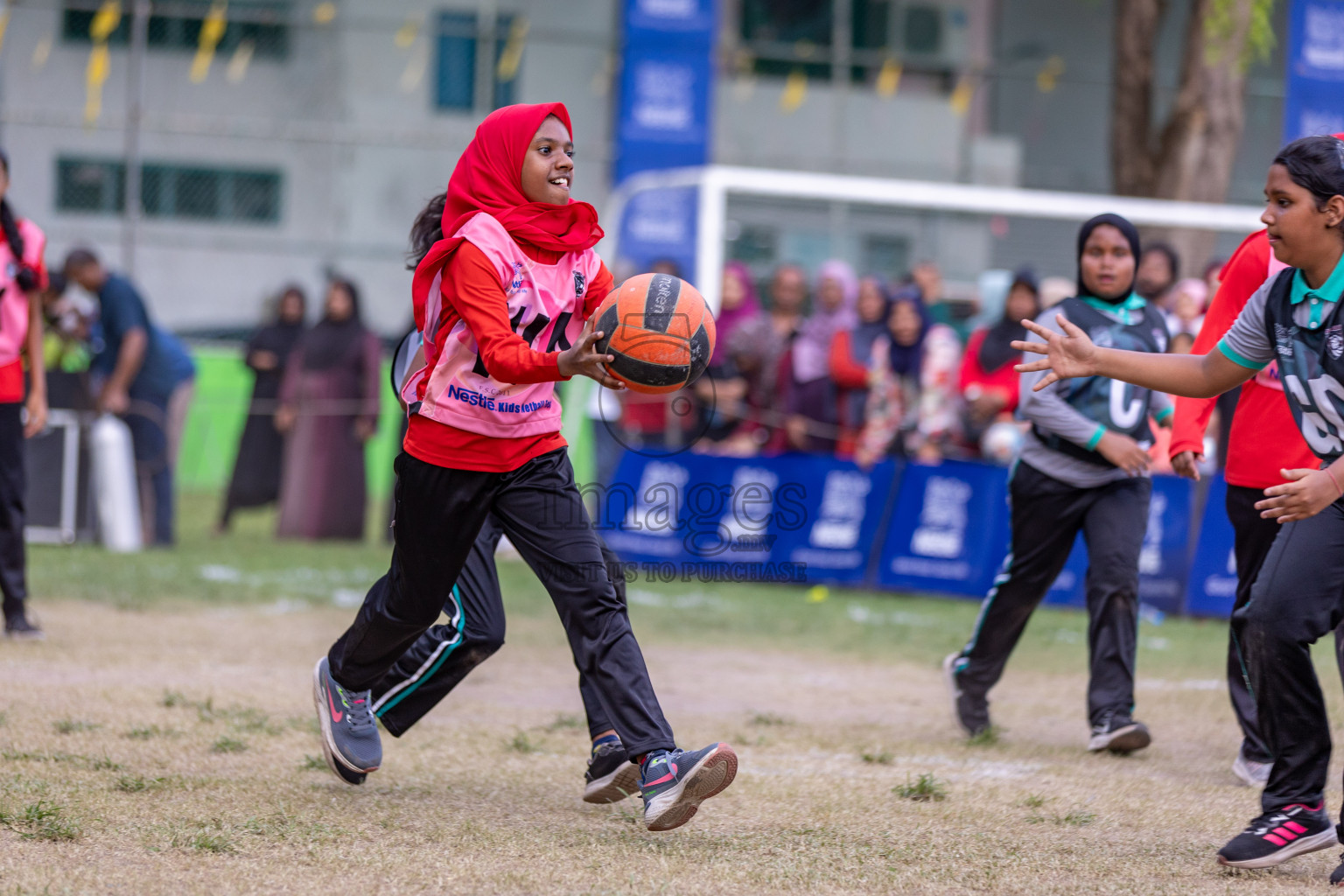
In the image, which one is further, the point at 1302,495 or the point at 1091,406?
the point at 1091,406

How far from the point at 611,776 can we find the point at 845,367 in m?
7.70

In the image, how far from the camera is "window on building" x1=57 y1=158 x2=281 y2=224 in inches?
832

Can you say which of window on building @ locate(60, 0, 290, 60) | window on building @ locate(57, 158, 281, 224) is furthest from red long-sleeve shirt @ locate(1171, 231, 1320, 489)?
window on building @ locate(60, 0, 290, 60)

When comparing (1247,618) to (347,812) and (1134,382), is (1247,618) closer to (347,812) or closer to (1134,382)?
(1134,382)

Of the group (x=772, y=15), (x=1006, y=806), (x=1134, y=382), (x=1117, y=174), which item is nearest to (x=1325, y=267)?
(x=1134, y=382)

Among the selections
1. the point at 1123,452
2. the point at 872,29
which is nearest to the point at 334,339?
the point at 1123,452

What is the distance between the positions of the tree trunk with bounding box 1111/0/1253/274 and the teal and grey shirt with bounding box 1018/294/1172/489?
27.0ft

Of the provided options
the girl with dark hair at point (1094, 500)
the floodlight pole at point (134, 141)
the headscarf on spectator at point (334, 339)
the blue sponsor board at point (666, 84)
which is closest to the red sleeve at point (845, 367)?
the headscarf on spectator at point (334, 339)

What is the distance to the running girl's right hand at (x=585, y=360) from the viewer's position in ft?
13.7

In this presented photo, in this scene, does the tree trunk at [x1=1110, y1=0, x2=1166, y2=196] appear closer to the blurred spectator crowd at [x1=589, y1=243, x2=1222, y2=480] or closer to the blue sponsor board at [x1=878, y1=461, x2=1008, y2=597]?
the blurred spectator crowd at [x1=589, y1=243, x2=1222, y2=480]

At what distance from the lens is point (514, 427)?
4602 millimetres

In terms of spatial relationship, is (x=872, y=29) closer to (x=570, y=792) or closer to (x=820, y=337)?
(x=820, y=337)

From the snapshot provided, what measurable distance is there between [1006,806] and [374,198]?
18999 mm

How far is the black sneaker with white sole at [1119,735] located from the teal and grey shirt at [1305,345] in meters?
1.87
